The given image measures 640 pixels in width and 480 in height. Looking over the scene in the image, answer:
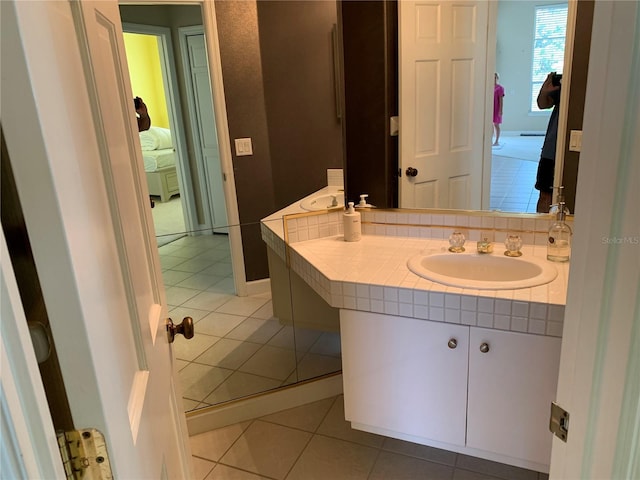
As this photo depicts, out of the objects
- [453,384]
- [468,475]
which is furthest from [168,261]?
[468,475]

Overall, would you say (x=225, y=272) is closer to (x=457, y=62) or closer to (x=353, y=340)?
(x=353, y=340)

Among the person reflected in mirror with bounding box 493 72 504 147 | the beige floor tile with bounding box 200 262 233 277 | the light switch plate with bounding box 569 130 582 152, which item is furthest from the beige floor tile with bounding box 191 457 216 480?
the light switch plate with bounding box 569 130 582 152

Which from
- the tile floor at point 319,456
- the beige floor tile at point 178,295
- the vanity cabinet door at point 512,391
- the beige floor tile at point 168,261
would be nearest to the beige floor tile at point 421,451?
the tile floor at point 319,456

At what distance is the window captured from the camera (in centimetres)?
166

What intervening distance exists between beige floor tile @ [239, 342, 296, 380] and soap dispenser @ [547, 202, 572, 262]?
1281 millimetres

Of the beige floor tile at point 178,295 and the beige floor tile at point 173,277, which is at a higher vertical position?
the beige floor tile at point 173,277

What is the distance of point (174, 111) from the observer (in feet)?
6.35

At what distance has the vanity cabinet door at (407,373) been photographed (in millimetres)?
1585

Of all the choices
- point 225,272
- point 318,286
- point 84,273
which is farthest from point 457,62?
point 84,273

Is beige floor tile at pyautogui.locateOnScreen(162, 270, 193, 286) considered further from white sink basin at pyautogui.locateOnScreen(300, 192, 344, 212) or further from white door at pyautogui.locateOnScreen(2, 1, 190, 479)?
white door at pyautogui.locateOnScreen(2, 1, 190, 479)

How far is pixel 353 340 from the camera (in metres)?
1.71

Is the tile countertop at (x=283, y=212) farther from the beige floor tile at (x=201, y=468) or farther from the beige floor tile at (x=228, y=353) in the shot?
the beige floor tile at (x=201, y=468)

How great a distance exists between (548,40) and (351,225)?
0.97 meters

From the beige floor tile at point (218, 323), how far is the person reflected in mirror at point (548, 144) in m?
1.43
